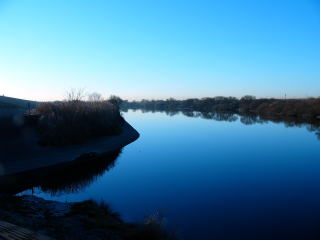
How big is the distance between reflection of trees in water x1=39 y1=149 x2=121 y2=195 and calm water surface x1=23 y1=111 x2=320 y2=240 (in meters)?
0.45

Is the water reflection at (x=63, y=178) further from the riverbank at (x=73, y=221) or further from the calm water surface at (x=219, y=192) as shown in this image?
the riverbank at (x=73, y=221)

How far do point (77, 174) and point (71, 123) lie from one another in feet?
37.3

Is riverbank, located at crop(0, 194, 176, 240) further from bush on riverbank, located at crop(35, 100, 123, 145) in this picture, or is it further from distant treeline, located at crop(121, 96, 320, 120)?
distant treeline, located at crop(121, 96, 320, 120)

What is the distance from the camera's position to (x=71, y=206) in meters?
10.4

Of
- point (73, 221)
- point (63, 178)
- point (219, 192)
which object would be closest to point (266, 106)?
point (219, 192)

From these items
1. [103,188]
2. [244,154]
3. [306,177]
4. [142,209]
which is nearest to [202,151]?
[244,154]

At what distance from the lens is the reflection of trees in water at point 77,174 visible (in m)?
14.3

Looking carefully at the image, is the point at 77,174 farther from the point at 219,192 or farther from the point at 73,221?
the point at 73,221

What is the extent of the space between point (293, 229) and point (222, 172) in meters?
7.70

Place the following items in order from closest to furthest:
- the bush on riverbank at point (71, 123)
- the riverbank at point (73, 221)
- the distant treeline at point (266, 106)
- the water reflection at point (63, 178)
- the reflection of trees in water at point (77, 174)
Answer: the riverbank at point (73, 221), the water reflection at point (63, 178), the reflection of trees in water at point (77, 174), the bush on riverbank at point (71, 123), the distant treeline at point (266, 106)

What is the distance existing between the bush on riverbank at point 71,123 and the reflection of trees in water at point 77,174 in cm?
476

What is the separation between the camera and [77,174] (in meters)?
17.3

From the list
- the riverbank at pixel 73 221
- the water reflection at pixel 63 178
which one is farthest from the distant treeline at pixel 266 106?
the riverbank at pixel 73 221

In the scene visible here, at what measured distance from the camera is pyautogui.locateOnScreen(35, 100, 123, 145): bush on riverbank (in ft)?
81.5
